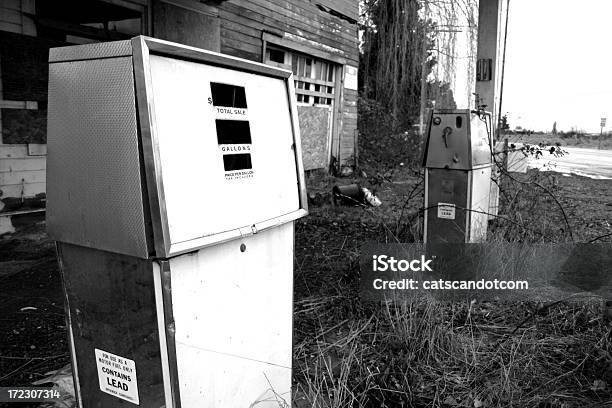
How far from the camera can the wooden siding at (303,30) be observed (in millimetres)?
7941

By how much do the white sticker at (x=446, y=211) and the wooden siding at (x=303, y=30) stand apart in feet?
15.0

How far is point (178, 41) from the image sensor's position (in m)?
6.58

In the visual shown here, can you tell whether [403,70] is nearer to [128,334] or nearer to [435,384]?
[435,384]

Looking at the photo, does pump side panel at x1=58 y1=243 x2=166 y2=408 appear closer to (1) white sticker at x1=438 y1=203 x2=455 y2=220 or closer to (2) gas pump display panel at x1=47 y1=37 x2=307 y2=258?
(2) gas pump display panel at x1=47 y1=37 x2=307 y2=258

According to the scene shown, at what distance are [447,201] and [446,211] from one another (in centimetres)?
9

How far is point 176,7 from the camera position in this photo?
657cm

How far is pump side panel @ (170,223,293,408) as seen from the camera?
1.71 m

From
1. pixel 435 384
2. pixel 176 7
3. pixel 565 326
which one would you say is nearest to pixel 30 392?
pixel 435 384

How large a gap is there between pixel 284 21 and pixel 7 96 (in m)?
5.35

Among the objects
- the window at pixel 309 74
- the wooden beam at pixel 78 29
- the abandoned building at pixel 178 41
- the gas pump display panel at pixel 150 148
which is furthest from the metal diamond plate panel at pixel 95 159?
the window at pixel 309 74

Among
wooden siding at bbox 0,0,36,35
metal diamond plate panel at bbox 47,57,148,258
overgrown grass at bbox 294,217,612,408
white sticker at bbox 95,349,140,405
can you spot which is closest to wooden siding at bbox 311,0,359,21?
wooden siding at bbox 0,0,36,35

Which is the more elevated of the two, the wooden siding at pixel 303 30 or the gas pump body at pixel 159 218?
→ the wooden siding at pixel 303 30

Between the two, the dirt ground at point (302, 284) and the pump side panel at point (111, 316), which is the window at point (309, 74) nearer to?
the dirt ground at point (302, 284)

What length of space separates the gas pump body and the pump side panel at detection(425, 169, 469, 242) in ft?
9.21
